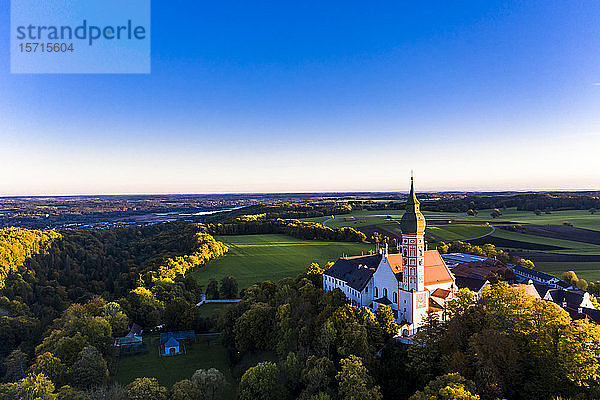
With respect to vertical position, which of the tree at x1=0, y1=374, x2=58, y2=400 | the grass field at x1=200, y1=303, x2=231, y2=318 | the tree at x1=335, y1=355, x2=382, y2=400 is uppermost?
the tree at x1=335, y1=355, x2=382, y2=400

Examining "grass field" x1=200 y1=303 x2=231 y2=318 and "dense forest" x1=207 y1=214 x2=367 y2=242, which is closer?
"grass field" x1=200 y1=303 x2=231 y2=318

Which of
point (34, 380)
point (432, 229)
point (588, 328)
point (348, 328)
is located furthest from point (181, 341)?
point (432, 229)

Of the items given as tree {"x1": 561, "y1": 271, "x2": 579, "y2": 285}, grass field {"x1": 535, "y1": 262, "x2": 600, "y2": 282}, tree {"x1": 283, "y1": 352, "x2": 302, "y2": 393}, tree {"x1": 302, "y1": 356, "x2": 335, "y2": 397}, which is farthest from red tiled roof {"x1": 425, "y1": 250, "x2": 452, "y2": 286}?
grass field {"x1": 535, "y1": 262, "x2": 600, "y2": 282}

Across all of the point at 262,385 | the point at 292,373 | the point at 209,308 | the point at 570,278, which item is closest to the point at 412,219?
the point at 292,373

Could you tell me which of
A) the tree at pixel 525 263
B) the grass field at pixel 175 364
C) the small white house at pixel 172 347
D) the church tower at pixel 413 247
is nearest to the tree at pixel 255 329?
the grass field at pixel 175 364

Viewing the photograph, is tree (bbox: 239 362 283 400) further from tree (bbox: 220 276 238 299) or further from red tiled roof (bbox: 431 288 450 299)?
tree (bbox: 220 276 238 299)

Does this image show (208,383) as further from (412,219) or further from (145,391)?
(412,219)
